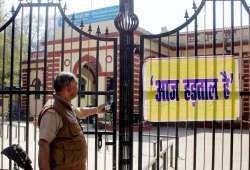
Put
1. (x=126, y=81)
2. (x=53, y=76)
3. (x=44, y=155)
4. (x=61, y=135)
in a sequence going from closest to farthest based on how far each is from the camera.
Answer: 1. (x=44, y=155)
2. (x=61, y=135)
3. (x=126, y=81)
4. (x=53, y=76)

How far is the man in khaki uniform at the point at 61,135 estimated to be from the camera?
3.31m

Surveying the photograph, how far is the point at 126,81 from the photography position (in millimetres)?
4430

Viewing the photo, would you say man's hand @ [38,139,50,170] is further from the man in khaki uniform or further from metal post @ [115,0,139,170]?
metal post @ [115,0,139,170]

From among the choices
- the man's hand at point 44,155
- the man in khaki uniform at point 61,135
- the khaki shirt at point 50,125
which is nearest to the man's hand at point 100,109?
the man in khaki uniform at point 61,135

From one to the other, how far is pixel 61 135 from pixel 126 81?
1295 millimetres

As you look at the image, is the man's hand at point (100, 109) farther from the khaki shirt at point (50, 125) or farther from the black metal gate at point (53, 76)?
the khaki shirt at point (50, 125)

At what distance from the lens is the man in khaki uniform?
3.31 meters

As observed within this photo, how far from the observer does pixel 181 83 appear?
4461 millimetres

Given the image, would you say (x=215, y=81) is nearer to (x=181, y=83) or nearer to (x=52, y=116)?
→ (x=181, y=83)

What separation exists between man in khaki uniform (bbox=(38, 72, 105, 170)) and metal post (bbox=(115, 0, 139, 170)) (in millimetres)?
920

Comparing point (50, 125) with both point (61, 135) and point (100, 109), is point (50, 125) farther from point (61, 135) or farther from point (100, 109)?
point (100, 109)

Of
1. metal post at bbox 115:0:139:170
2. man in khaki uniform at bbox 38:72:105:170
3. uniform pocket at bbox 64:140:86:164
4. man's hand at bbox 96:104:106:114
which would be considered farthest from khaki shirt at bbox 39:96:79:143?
metal post at bbox 115:0:139:170

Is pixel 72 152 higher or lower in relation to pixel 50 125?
lower

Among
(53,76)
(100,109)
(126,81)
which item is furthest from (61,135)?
(53,76)
